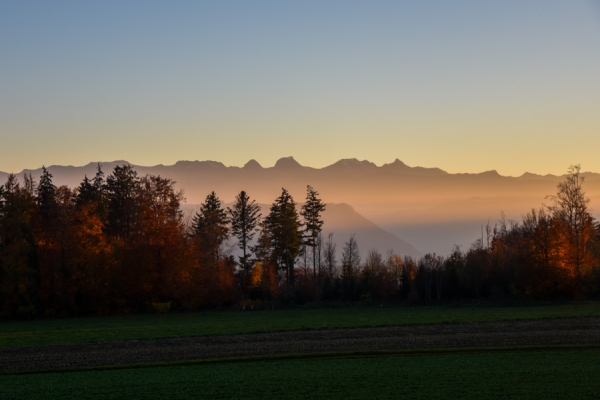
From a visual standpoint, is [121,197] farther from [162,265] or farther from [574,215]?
[574,215]

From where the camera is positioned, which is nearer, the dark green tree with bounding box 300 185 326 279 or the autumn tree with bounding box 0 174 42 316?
the autumn tree with bounding box 0 174 42 316

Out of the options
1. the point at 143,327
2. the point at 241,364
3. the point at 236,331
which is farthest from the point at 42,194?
the point at 241,364

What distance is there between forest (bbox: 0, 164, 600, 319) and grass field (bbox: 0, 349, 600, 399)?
4513 cm

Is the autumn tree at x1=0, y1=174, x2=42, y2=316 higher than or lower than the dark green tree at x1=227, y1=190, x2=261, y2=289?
lower

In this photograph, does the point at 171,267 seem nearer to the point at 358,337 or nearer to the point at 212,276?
the point at 212,276

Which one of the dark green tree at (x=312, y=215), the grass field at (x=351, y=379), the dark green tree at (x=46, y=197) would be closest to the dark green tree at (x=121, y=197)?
the dark green tree at (x=46, y=197)

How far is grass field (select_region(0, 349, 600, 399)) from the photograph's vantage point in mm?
20250

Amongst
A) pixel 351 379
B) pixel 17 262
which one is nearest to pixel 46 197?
pixel 17 262

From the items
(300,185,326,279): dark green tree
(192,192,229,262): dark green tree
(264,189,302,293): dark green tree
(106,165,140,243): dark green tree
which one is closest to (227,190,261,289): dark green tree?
(192,192,229,262): dark green tree

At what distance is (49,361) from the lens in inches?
1218

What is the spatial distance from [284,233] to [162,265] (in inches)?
859

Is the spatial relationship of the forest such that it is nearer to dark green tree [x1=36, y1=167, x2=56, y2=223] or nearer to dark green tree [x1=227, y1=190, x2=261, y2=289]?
dark green tree [x1=36, y1=167, x2=56, y2=223]

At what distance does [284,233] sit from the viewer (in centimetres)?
8969

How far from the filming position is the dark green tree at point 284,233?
89.6 metres
